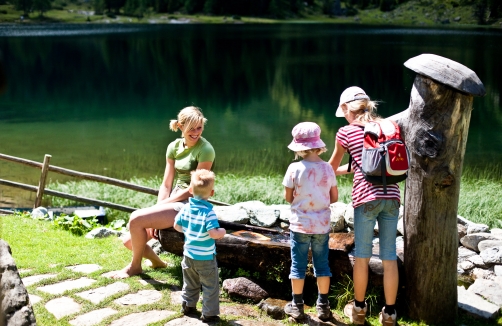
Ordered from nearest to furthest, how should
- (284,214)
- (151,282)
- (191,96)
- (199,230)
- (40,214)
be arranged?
(199,230) < (151,282) < (284,214) < (40,214) < (191,96)

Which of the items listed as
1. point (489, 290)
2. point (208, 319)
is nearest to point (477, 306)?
point (489, 290)

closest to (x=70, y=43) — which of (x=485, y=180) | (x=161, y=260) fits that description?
(x=485, y=180)

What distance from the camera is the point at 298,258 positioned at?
4.60 meters

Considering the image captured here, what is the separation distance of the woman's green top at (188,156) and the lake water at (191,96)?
6.25 feet

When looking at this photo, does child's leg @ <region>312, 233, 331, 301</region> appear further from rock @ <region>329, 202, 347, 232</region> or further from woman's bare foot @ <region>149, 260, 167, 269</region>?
rock @ <region>329, 202, 347, 232</region>

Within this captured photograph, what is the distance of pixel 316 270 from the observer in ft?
15.2

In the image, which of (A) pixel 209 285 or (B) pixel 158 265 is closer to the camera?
(A) pixel 209 285

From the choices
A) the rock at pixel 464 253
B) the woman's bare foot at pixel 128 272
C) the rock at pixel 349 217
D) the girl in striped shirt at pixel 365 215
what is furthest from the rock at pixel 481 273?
the woman's bare foot at pixel 128 272

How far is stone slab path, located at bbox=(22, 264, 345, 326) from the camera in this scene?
14.6 feet

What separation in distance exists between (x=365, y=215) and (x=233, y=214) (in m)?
2.77

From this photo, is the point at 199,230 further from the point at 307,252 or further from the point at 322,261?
the point at 322,261

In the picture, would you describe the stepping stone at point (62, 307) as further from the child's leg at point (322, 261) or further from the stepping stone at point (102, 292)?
the child's leg at point (322, 261)

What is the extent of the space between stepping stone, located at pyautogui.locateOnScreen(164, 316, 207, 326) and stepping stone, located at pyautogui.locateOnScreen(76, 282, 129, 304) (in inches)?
27.1

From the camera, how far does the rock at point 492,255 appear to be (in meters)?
6.02
